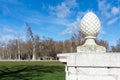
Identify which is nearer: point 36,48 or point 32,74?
point 32,74

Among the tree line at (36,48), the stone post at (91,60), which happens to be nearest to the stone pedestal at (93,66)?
the stone post at (91,60)

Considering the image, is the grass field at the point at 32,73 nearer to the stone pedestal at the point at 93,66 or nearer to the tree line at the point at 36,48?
the stone pedestal at the point at 93,66

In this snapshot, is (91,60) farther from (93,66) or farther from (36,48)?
(36,48)

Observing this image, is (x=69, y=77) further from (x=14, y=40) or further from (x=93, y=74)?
(x=14, y=40)

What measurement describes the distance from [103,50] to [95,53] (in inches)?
14.9

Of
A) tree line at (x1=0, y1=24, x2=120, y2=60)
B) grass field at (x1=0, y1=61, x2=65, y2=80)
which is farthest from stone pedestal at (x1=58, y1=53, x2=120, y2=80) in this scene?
tree line at (x1=0, y1=24, x2=120, y2=60)

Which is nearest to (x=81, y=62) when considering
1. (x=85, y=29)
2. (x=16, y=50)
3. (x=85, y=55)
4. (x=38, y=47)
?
(x=85, y=55)

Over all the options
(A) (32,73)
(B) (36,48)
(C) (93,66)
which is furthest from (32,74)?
(B) (36,48)

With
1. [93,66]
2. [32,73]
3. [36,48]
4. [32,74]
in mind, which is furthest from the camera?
[36,48]

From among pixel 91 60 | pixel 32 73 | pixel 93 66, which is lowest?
pixel 32 73

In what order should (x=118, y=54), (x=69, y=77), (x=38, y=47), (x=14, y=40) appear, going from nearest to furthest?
(x=118, y=54) → (x=69, y=77) → (x=38, y=47) → (x=14, y=40)

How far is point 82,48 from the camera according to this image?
5.36 meters

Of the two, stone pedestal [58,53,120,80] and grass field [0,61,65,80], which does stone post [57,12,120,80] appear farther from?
grass field [0,61,65,80]

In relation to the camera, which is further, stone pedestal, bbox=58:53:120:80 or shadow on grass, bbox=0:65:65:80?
shadow on grass, bbox=0:65:65:80
